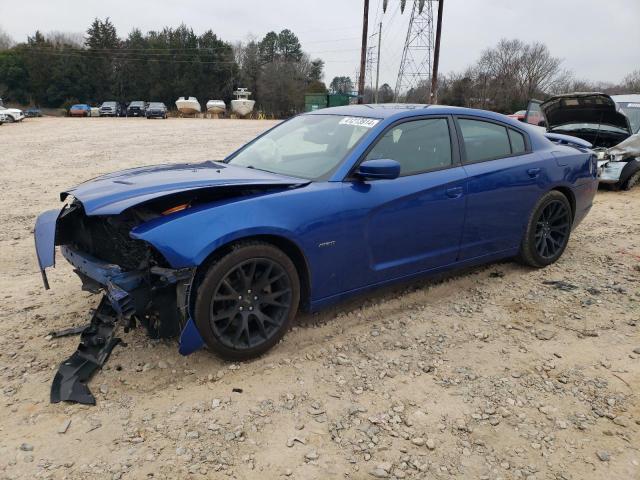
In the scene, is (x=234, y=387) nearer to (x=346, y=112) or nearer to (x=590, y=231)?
(x=346, y=112)

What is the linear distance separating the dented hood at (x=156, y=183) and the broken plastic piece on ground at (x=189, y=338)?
29.7 inches

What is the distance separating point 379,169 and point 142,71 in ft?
223

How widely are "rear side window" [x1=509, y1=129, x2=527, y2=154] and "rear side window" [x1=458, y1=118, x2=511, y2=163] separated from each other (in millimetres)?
62

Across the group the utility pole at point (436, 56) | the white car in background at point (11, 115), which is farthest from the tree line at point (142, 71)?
the utility pole at point (436, 56)

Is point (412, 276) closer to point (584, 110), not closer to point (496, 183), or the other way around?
point (496, 183)

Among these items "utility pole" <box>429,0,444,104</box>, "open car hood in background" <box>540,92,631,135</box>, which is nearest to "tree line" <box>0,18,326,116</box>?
"utility pole" <box>429,0,444,104</box>

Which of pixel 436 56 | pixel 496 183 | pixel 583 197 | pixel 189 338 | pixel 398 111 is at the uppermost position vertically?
pixel 436 56

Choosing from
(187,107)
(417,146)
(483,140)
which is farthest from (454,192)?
(187,107)

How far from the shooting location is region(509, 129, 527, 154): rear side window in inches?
176

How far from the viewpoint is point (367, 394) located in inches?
113

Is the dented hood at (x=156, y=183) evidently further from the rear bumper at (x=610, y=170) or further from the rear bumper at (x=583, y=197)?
the rear bumper at (x=610, y=170)

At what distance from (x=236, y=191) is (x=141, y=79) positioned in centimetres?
6742

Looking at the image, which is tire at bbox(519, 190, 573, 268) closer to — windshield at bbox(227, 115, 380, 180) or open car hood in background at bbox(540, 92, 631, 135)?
windshield at bbox(227, 115, 380, 180)

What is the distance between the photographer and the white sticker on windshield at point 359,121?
3692 millimetres
